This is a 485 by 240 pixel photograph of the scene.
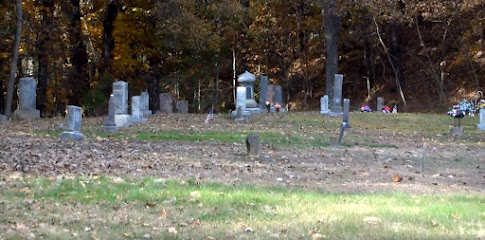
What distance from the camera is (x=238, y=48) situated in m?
46.4

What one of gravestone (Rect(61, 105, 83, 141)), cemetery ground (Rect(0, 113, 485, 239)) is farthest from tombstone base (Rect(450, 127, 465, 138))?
gravestone (Rect(61, 105, 83, 141))

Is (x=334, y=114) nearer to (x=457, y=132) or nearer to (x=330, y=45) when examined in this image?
(x=330, y=45)

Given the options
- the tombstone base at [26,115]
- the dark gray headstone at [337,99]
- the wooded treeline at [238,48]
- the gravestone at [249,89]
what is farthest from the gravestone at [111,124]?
the wooded treeline at [238,48]

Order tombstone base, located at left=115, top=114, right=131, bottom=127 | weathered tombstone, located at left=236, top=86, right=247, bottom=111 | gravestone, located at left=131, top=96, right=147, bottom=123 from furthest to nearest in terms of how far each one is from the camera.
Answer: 1. weathered tombstone, located at left=236, top=86, right=247, bottom=111
2. gravestone, located at left=131, top=96, right=147, bottom=123
3. tombstone base, located at left=115, top=114, right=131, bottom=127

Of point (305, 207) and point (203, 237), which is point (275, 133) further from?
point (203, 237)

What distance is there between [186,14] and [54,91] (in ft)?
27.3

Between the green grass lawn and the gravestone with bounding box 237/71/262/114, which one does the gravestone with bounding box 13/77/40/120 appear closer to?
the gravestone with bounding box 237/71/262/114

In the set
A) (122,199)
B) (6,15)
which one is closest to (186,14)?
(6,15)

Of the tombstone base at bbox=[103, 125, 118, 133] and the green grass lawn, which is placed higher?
the tombstone base at bbox=[103, 125, 118, 133]

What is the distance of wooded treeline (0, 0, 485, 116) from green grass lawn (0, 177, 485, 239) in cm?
2458

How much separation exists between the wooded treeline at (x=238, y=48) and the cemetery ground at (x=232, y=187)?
16.1m

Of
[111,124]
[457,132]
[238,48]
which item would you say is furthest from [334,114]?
[238,48]

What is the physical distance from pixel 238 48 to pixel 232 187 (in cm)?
3686

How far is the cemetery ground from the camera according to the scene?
6969mm
